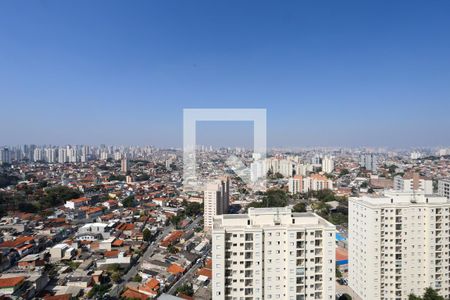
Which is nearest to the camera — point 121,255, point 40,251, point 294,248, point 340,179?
point 294,248

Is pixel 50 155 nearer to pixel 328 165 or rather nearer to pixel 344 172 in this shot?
pixel 328 165

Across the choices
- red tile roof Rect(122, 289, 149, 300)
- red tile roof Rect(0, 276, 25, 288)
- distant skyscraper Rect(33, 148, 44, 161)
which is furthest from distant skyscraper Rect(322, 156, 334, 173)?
distant skyscraper Rect(33, 148, 44, 161)

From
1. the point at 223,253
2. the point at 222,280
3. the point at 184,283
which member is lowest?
the point at 184,283

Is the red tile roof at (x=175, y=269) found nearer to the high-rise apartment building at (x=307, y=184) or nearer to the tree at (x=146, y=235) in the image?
the tree at (x=146, y=235)

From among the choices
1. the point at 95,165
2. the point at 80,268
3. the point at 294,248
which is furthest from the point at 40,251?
the point at 95,165

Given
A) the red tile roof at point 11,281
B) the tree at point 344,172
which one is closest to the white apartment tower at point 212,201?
the red tile roof at point 11,281

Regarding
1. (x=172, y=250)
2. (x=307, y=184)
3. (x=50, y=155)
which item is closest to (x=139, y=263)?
(x=172, y=250)

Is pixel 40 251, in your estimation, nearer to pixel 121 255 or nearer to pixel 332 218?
pixel 121 255
